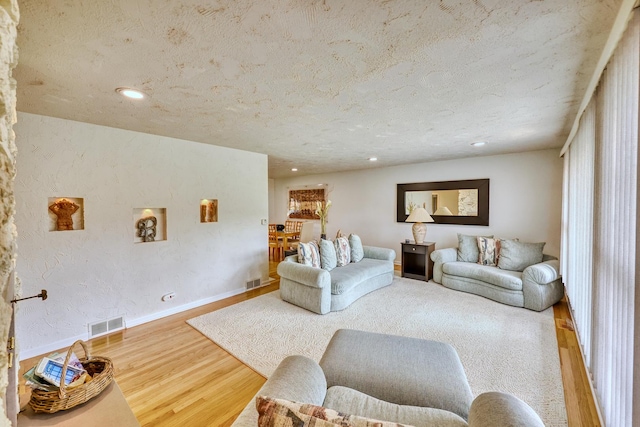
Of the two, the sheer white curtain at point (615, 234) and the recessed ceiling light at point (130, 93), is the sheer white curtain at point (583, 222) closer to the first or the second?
the sheer white curtain at point (615, 234)

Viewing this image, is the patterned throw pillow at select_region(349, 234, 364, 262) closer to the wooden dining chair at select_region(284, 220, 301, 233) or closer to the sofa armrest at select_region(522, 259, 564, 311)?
the sofa armrest at select_region(522, 259, 564, 311)

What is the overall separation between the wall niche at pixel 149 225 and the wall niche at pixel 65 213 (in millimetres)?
487

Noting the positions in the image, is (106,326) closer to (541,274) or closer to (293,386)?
(293,386)

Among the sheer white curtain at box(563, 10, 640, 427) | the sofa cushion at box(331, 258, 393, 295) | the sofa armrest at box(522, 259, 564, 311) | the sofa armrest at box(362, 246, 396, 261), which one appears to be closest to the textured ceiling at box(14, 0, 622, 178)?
the sheer white curtain at box(563, 10, 640, 427)

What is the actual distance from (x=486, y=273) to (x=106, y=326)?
15.5 ft

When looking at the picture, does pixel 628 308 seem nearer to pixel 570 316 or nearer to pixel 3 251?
pixel 3 251

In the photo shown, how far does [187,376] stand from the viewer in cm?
220

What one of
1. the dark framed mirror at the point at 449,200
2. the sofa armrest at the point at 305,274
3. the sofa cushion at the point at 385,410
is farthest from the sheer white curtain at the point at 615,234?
the dark framed mirror at the point at 449,200

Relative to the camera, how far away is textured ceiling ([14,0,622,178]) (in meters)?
1.17

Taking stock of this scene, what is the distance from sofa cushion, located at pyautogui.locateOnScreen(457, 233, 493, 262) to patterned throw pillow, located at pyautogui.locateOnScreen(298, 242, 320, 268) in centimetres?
245

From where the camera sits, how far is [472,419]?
968 mm

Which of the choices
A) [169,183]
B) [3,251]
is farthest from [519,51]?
[169,183]

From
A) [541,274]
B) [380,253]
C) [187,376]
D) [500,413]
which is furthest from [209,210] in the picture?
[541,274]

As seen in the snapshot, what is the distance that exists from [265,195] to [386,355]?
3.41 meters
